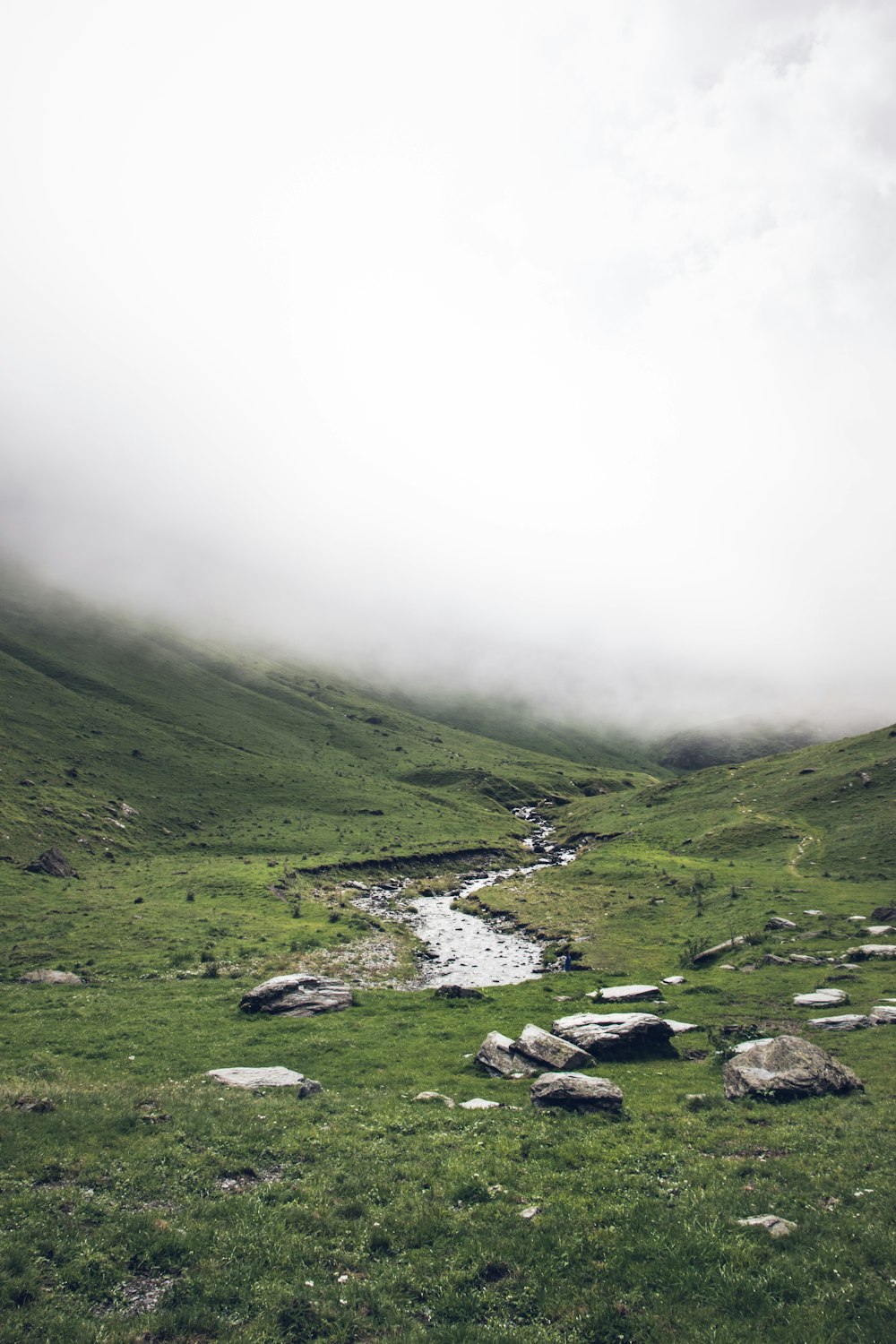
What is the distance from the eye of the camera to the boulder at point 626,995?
3728 centimetres

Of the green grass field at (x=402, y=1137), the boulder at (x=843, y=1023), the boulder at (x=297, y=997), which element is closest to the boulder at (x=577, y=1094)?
the green grass field at (x=402, y=1137)

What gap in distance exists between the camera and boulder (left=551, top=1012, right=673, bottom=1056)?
28203 millimetres

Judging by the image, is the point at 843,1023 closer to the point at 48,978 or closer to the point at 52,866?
the point at 48,978

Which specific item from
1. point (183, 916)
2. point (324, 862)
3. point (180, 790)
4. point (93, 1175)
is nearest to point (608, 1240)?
point (93, 1175)

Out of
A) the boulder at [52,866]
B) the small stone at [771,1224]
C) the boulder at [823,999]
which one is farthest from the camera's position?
the boulder at [52,866]

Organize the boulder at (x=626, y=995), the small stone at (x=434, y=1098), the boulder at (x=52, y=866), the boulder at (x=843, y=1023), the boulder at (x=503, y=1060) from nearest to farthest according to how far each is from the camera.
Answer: the small stone at (x=434, y=1098) → the boulder at (x=503, y=1060) → the boulder at (x=843, y=1023) → the boulder at (x=626, y=995) → the boulder at (x=52, y=866)

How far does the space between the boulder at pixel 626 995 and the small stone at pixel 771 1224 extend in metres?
23.3

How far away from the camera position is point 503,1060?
27125 mm

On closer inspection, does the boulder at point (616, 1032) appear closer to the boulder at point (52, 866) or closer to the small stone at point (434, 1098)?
the small stone at point (434, 1098)

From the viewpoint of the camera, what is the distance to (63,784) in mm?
90125

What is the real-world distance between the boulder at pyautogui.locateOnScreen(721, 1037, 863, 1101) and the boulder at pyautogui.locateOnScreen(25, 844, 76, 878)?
66575mm

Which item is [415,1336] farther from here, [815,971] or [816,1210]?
[815,971]

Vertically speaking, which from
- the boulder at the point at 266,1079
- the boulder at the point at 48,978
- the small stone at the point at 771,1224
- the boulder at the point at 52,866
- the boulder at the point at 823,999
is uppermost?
the small stone at the point at 771,1224

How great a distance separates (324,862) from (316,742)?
289ft
